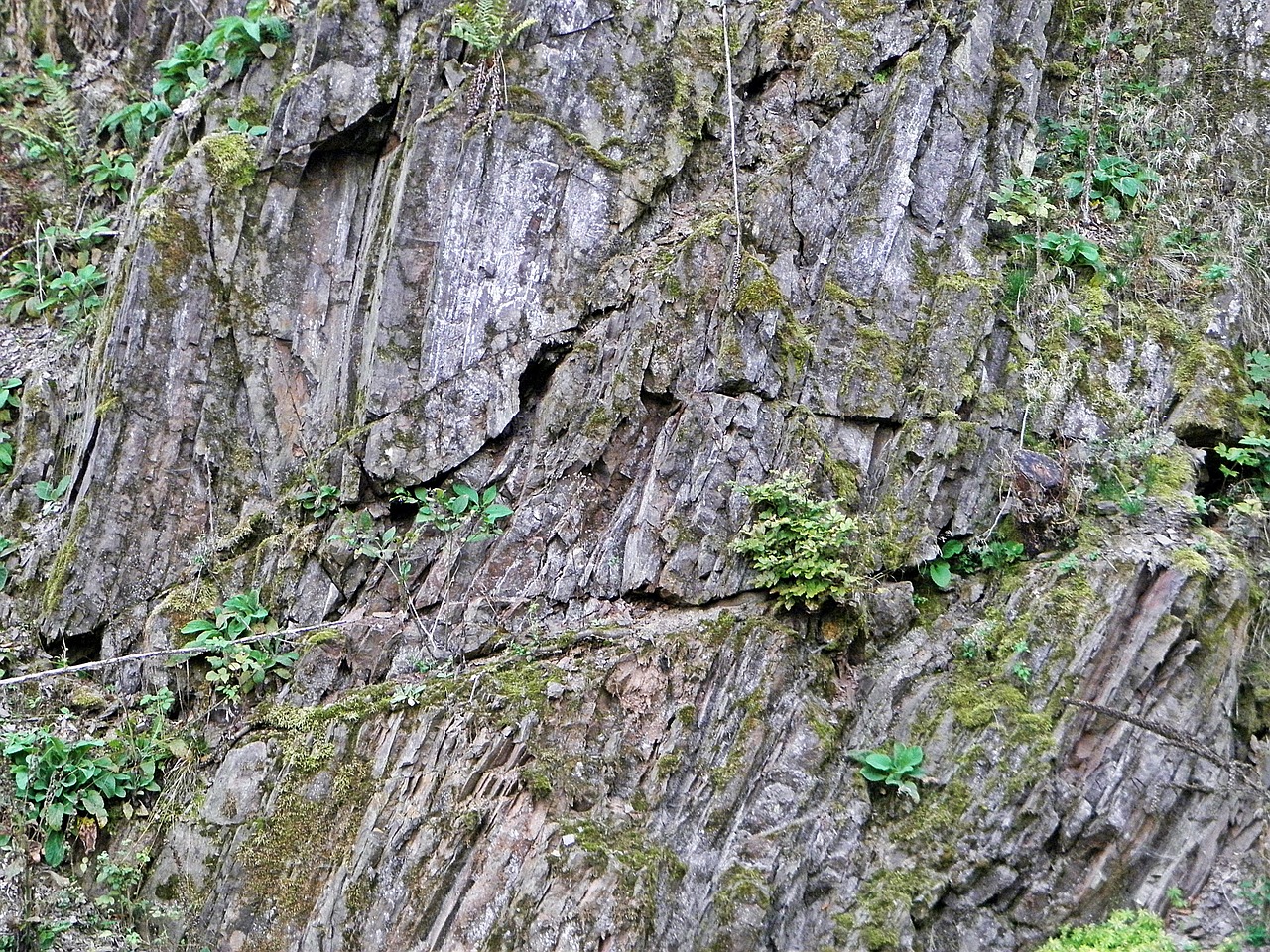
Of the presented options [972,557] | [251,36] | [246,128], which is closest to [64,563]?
[246,128]

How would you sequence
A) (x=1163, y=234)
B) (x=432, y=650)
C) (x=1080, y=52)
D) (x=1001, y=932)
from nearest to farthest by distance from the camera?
1. (x=1001, y=932)
2. (x=432, y=650)
3. (x=1163, y=234)
4. (x=1080, y=52)

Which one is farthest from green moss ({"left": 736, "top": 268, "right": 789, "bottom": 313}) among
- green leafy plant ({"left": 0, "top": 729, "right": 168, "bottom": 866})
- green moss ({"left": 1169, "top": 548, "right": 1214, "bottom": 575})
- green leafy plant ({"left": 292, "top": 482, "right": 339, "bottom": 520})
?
green leafy plant ({"left": 0, "top": 729, "right": 168, "bottom": 866})

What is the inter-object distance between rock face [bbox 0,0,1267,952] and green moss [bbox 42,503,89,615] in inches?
1.2

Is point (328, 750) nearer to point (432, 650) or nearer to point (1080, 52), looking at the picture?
point (432, 650)

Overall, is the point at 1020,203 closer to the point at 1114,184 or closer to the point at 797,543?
the point at 1114,184

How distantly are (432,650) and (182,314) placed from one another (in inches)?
114

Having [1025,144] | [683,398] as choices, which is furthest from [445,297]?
[1025,144]

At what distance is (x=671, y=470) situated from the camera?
5688 millimetres

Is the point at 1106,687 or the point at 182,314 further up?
the point at 182,314

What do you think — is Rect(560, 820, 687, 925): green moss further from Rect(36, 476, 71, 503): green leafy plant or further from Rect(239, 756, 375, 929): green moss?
Rect(36, 476, 71, 503): green leafy plant

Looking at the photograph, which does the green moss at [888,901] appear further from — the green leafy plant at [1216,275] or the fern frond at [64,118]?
the fern frond at [64,118]

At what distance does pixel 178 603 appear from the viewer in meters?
6.01

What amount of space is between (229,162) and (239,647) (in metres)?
3.24

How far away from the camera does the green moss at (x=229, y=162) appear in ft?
21.7
